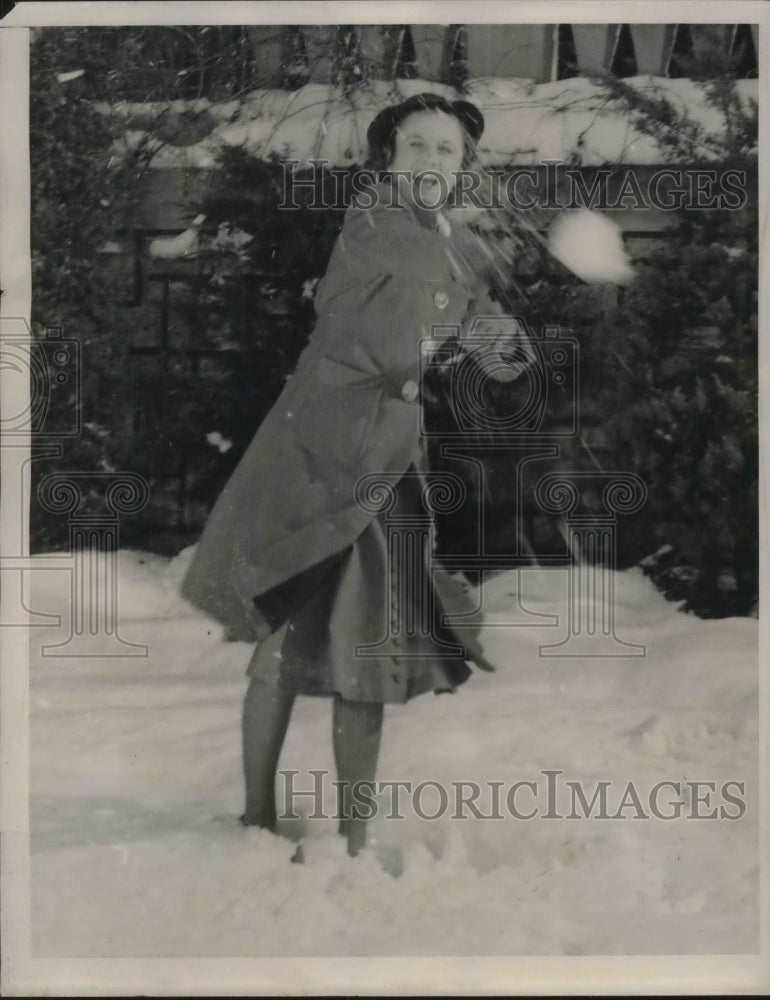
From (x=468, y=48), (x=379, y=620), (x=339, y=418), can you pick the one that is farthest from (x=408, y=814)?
(x=468, y=48)

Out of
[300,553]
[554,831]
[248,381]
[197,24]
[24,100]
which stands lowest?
[554,831]

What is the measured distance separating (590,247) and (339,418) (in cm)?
53

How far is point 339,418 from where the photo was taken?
1.46 meters

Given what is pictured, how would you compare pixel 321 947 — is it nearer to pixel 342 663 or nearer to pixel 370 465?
pixel 342 663

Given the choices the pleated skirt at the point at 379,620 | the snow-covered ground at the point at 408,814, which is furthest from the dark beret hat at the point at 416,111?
the snow-covered ground at the point at 408,814

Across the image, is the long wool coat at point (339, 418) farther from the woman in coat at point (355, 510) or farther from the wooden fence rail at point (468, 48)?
the wooden fence rail at point (468, 48)

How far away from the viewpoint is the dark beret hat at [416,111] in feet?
4.86

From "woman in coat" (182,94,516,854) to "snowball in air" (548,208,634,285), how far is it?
6.6 inches

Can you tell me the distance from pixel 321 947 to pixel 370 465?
829 mm

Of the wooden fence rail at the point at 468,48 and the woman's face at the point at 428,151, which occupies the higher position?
the wooden fence rail at the point at 468,48

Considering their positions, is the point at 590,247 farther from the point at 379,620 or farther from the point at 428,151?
the point at 379,620

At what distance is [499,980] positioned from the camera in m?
1.47

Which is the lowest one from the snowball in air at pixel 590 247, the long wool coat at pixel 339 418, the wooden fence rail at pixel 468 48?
the long wool coat at pixel 339 418

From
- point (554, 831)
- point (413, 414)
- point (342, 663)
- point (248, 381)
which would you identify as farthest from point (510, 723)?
point (248, 381)
